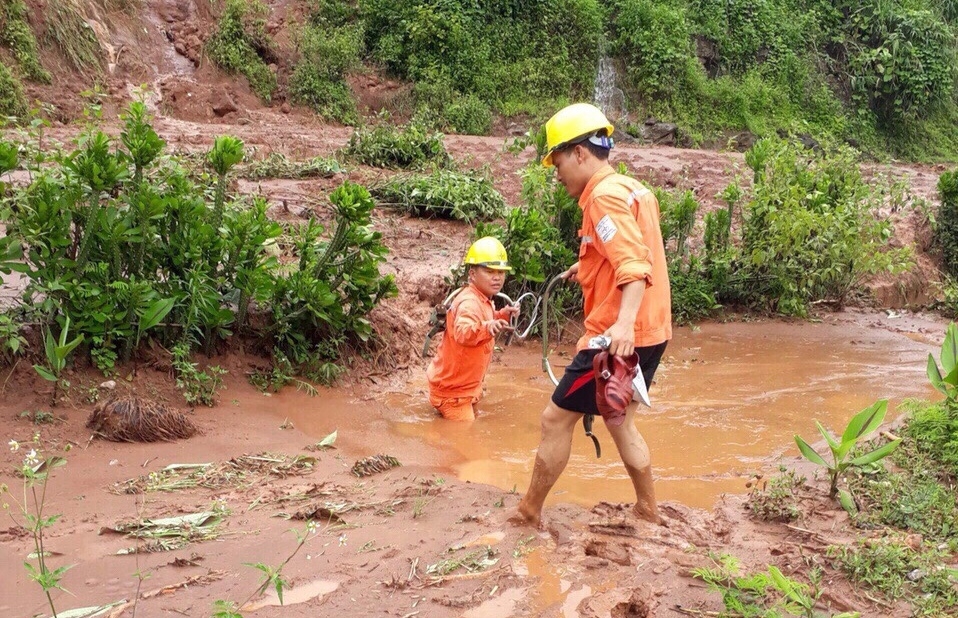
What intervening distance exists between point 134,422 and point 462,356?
2.02 m

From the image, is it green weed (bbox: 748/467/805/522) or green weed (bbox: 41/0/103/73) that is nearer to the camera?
green weed (bbox: 748/467/805/522)

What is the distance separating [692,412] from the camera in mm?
6031

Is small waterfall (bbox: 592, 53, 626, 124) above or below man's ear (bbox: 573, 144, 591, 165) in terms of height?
above

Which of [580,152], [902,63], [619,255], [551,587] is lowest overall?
[551,587]

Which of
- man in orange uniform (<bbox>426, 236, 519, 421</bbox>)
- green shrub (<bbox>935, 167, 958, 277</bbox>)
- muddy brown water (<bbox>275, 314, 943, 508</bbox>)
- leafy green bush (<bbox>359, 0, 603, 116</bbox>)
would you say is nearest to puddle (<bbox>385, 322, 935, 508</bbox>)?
muddy brown water (<bbox>275, 314, 943, 508</bbox>)

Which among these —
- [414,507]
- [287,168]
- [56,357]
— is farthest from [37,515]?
[287,168]

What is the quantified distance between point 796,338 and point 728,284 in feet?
2.61

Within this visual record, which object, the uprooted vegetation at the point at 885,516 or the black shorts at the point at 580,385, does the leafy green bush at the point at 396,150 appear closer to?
the uprooted vegetation at the point at 885,516

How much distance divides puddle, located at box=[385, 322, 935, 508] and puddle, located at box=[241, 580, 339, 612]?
4.93 feet

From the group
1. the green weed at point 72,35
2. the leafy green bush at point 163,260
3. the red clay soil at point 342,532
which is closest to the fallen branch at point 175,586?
the red clay soil at point 342,532

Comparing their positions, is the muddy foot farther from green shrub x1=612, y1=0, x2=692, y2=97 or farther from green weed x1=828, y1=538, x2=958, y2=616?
green shrub x1=612, y1=0, x2=692, y2=97

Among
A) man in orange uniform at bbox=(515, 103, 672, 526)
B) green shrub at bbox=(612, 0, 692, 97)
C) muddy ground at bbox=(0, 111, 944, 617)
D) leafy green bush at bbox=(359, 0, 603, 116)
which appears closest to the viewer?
muddy ground at bbox=(0, 111, 944, 617)

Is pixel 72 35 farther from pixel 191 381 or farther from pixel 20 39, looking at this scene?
pixel 191 381

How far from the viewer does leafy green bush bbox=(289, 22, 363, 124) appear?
15461 millimetres
